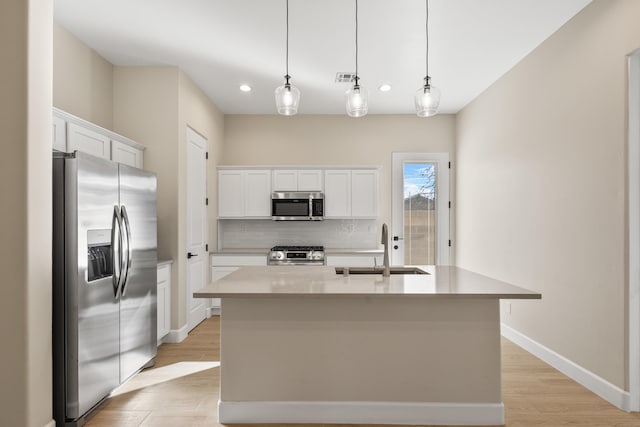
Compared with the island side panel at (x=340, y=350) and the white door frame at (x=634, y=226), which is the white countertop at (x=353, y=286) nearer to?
the island side panel at (x=340, y=350)

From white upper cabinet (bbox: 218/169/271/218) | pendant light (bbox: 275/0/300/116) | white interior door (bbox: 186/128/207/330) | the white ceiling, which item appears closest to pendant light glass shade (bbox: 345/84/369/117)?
pendant light (bbox: 275/0/300/116)

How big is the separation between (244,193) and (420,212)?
2597 millimetres

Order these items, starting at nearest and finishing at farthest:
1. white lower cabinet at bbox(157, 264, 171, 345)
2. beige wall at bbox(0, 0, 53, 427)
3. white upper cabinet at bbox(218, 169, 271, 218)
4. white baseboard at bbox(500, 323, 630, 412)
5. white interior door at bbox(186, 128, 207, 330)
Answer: beige wall at bbox(0, 0, 53, 427), white baseboard at bbox(500, 323, 630, 412), white lower cabinet at bbox(157, 264, 171, 345), white interior door at bbox(186, 128, 207, 330), white upper cabinet at bbox(218, 169, 271, 218)

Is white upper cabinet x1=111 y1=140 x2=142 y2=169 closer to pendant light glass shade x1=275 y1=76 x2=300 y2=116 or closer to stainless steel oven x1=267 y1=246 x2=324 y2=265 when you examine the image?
pendant light glass shade x1=275 y1=76 x2=300 y2=116

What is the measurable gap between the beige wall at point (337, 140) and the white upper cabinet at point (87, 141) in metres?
2.53

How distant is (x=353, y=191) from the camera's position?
5578 millimetres

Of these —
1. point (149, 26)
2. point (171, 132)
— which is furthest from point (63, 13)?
point (171, 132)

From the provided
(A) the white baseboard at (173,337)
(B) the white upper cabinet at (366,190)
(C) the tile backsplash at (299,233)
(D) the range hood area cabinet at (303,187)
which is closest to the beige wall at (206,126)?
(D) the range hood area cabinet at (303,187)

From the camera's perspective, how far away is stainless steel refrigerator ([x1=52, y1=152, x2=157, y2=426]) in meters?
2.43

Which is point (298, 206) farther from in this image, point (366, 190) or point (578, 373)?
point (578, 373)

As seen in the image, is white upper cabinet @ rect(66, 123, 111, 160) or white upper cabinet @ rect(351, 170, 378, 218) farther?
white upper cabinet @ rect(351, 170, 378, 218)

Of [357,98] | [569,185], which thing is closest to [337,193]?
[357,98]

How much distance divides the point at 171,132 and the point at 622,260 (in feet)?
13.1

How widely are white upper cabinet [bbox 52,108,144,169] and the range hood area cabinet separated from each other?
5.51ft
